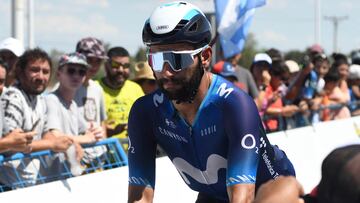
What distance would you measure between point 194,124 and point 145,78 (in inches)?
194

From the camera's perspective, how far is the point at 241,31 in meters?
9.16

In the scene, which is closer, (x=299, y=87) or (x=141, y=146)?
(x=141, y=146)

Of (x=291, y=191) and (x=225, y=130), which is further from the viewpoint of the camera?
(x=225, y=130)

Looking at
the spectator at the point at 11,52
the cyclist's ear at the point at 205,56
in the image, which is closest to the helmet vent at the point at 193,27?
the cyclist's ear at the point at 205,56

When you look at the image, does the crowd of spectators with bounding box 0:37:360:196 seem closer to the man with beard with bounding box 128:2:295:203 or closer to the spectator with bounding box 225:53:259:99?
the spectator with bounding box 225:53:259:99

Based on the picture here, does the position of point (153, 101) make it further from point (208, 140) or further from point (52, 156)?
point (52, 156)

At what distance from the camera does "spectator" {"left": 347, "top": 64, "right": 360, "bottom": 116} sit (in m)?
12.2

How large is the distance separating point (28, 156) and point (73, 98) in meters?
1.11

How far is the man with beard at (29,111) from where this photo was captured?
17.6ft

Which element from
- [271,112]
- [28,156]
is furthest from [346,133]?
[28,156]

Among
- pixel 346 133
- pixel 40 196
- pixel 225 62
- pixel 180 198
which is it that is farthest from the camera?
pixel 346 133

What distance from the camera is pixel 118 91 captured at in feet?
24.3

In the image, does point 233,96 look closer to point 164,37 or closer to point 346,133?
point 164,37

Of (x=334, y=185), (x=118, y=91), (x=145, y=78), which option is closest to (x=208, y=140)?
(x=334, y=185)
